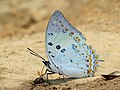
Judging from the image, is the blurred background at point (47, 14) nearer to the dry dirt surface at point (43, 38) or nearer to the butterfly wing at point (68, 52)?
the dry dirt surface at point (43, 38)

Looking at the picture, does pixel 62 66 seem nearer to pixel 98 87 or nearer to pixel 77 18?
pixel 98 87

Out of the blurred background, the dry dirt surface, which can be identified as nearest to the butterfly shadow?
the dry dirt surface

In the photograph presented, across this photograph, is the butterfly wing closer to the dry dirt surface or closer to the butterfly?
the butterfly

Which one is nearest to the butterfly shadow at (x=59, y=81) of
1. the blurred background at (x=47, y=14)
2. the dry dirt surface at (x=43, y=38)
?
the dry dirt surface at (x=43, y=38)

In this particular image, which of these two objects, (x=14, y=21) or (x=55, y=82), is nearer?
(x=55, y=82)

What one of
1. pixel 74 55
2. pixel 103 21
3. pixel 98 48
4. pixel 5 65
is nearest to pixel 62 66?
pixel 74 55

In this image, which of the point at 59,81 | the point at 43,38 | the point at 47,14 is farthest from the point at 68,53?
the point at 47,14
